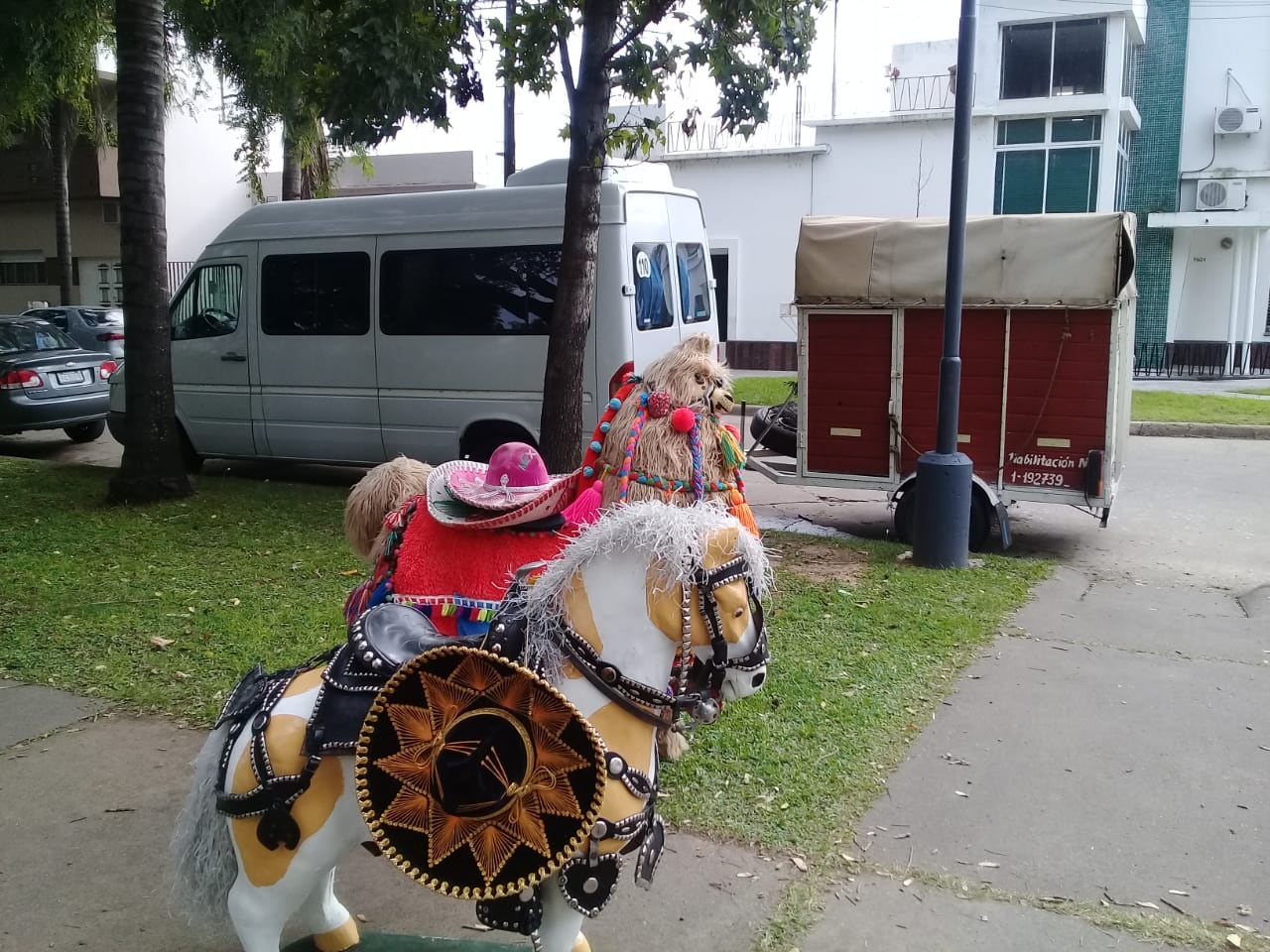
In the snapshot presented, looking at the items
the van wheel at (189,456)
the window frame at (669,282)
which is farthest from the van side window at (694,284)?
the van wheel at (189,456)

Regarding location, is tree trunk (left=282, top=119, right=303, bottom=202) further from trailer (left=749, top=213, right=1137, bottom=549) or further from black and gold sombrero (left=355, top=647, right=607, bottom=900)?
black and gold sombrero (left=355, top=647, right=607, bottom=900)

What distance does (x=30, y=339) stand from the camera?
13859 mm

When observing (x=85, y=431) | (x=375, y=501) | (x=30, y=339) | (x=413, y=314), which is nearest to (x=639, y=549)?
(x=375, y=501)

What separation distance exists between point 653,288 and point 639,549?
670 centimetres

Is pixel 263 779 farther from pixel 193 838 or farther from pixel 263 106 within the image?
pixel 263 106

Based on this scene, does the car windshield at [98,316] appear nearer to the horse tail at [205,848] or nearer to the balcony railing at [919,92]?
the balcony railing at [919,92]

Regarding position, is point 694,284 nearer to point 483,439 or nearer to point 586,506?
point 483,439

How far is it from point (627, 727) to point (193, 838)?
1.13 metres

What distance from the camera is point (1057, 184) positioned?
73.3 ft

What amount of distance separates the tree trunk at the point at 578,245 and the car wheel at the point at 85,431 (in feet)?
28.2

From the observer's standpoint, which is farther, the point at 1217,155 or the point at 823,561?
the point at 1217,155

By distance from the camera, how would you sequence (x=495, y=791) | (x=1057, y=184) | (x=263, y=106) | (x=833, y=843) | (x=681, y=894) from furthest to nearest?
(x=1057, y=184) → (x=263, y=106) → (x=833, y=843) → (x=681, y=894) → (x=495, y=791)

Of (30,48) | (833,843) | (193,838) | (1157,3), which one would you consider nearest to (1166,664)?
(833,843)

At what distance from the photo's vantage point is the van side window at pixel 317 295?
379 inches
